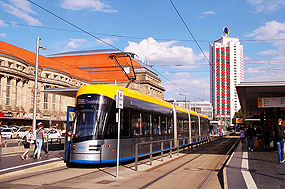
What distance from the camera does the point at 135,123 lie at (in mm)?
14648

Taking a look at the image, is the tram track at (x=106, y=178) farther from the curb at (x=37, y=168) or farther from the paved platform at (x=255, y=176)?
the paved platform at (x=255, y=176)

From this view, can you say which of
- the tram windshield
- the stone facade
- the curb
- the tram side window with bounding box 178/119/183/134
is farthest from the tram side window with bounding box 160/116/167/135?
the stone facade

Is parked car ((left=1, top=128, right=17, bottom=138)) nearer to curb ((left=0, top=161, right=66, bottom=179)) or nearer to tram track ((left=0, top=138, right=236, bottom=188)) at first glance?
curb ((left=0, top=161, right=66, bottom=179))

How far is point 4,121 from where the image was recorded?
195 feet

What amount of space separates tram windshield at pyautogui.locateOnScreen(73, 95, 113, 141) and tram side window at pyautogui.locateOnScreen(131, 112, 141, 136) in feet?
5.93

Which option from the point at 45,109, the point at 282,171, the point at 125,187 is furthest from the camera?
the point at 45,109

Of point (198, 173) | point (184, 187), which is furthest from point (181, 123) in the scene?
point (184, 187)

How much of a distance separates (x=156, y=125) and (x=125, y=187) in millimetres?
8656

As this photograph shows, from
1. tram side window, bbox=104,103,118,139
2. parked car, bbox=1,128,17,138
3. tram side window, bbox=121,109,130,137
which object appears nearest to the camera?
tram side window, bbox=104,103,118,139

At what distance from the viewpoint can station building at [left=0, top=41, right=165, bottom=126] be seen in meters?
61.4

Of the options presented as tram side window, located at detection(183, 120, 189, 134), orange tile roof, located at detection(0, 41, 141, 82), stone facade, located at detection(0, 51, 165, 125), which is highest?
orange tile roof, located at detection(0, 41, 141, 82)

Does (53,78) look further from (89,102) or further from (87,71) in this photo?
(89,102)

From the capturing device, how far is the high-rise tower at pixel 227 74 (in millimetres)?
190500

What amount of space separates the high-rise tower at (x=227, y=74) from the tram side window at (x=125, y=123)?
180 meters
